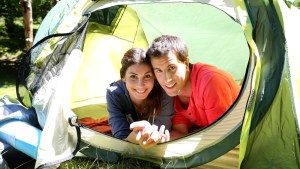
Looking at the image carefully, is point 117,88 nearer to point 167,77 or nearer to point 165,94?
point 165,94

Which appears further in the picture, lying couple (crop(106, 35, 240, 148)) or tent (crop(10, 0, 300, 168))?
lying couple (crop(106, 35, 240, 148))

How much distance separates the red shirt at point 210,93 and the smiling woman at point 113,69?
0.06 metres

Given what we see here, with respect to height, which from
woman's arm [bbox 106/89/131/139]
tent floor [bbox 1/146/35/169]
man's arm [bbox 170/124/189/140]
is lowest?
tent floor [bbox 1/146/35/169]

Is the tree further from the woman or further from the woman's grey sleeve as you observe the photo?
the woman's grey sleeve

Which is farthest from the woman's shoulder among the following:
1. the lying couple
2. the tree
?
the tree

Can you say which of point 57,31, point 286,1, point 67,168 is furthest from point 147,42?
point 286,1

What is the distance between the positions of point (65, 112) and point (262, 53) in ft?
3.02

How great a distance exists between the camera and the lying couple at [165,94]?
5.65ft

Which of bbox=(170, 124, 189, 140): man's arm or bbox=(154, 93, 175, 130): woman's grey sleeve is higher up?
bbox=(154, 93, 175, 130): woman's grey sleeve

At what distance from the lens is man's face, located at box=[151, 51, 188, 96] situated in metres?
1.73

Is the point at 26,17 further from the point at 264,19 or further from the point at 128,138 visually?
the point at 264,19

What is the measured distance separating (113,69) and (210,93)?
1.22m

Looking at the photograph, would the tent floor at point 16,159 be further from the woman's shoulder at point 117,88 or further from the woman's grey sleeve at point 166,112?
the woman's grey sleeve at point 166,112

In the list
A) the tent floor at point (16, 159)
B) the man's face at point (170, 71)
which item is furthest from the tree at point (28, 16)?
the man's face at point (170, 71)
